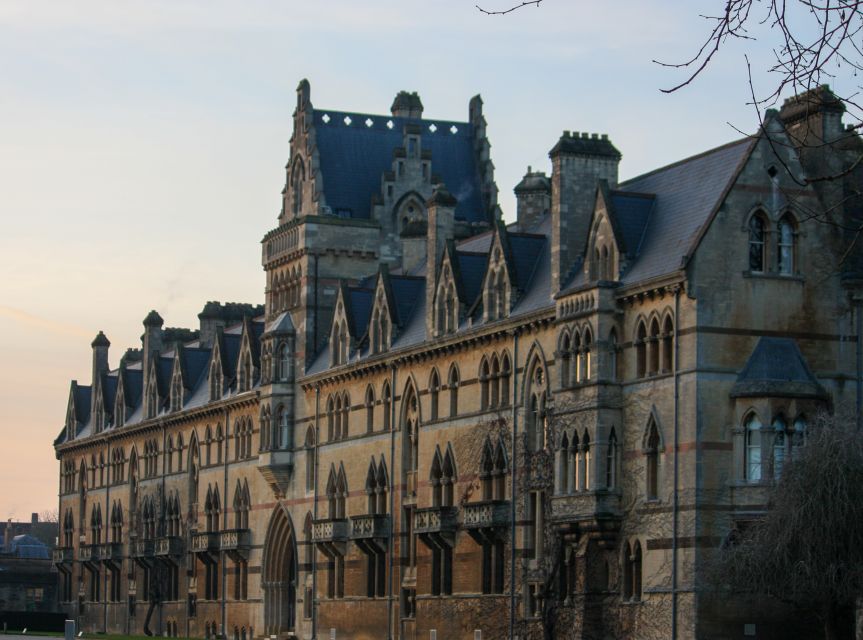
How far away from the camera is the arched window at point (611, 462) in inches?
1934

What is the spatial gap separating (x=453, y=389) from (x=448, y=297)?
3.07 metres

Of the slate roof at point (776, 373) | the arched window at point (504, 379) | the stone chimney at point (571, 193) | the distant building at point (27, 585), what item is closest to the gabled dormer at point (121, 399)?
the distant building at point (27, 585)

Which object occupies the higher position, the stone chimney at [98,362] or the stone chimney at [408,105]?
the stone chimney at [408,105]

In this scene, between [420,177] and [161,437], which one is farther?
[161,437]

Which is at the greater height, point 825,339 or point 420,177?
point 420,177

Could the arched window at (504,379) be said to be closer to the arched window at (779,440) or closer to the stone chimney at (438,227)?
the stone chimney at (438,227)

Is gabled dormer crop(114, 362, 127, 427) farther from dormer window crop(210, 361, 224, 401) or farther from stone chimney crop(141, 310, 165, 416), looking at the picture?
dormer window crop(210, 361, 224, 401)

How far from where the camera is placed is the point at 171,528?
297ft

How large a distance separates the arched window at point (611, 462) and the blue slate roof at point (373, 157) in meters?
29.2

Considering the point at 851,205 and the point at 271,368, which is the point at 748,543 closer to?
the point at 851,205

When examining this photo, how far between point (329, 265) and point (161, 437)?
71.0 feet

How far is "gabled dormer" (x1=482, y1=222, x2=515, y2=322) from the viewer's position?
2248 inches

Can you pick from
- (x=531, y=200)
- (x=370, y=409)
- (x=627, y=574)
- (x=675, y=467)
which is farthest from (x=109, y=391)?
(x=675, y=467)

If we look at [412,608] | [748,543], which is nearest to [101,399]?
[412,608]
